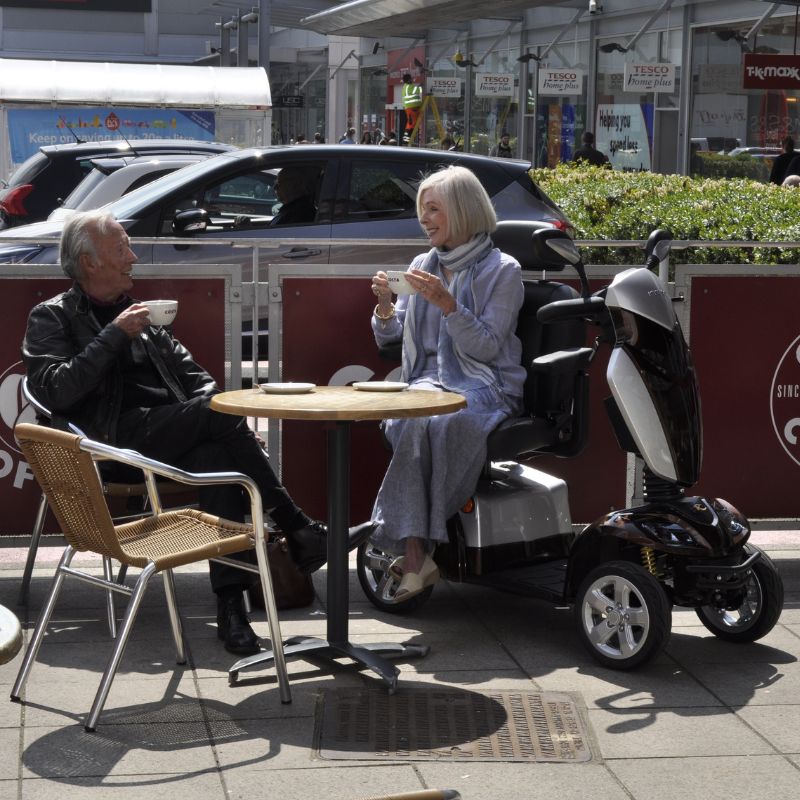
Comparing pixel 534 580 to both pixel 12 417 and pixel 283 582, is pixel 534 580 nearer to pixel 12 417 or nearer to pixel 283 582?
pixel 283 582

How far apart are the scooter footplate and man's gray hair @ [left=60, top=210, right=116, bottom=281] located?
1.85 m

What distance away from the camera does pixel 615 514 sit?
16.1 feet

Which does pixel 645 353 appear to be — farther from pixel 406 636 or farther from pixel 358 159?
pixel 358 159

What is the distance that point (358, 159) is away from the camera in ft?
33.0

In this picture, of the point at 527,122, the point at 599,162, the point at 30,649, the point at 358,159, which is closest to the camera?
the point at 30,649

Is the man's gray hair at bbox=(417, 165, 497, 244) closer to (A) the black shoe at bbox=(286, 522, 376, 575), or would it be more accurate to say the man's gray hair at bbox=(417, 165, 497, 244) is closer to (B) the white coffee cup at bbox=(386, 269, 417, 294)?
(B) the white coffee cup at bbox=(386, 269, 417, 294)

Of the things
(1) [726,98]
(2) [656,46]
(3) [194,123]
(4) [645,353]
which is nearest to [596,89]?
(2) [656,46]

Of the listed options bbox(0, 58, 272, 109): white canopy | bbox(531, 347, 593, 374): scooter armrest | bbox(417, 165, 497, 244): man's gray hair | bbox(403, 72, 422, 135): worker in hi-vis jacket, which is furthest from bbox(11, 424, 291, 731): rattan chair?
bbox(403, 72, 422, 135): worker in hi-vis jacket

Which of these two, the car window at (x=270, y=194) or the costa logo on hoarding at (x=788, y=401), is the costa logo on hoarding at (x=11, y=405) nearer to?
the costa logo on hoarding at (x=788, y=401)

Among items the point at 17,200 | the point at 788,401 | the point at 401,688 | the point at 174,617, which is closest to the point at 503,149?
the point at 17,200

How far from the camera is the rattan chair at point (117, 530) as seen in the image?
13.4 feet

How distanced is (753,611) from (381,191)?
570cm

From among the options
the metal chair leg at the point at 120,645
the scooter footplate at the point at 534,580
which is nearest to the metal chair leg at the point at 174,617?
the metal chair leg at the point at 120,645

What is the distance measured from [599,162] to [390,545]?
1567 cm
